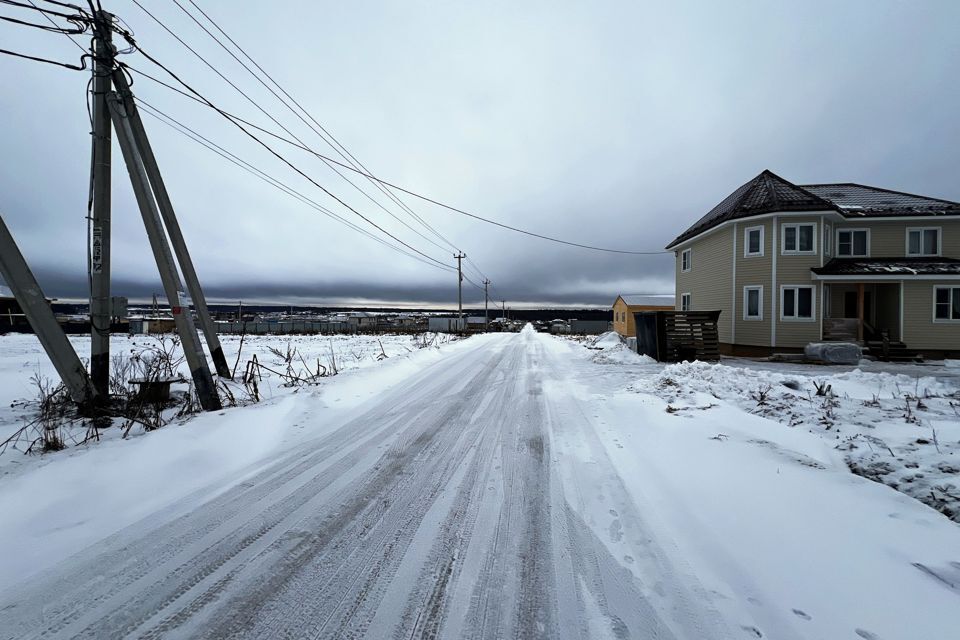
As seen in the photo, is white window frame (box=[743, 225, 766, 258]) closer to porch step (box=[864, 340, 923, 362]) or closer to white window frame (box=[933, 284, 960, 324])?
porch step (box=[864, 340, 923, 362])

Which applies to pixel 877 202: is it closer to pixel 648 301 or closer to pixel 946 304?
pixel 946 304

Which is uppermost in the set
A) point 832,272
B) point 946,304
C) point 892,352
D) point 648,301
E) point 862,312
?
point 832,272

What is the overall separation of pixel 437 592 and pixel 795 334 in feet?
61.2

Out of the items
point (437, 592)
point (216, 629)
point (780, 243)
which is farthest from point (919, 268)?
point (216, 629)

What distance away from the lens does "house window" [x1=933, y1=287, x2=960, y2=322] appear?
1495cm

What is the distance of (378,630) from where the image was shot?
1881 mm

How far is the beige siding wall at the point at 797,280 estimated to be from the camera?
1502cm

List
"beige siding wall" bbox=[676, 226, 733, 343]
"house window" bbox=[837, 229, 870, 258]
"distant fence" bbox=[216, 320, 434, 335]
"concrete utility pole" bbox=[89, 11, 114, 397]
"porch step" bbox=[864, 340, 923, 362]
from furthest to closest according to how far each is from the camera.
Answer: "distant fence" bbox=[216, 320, 434, 335] < "house window" bbox=[837, 229, 870, 258] < "beige siding wall" bbox=[676, 226, 733, 343] < "porch step" bbox=[864, 340, 923, 362] < "concrete utility pole" bbox=[89, 11, 114, 397]

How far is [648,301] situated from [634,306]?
5.52 feet

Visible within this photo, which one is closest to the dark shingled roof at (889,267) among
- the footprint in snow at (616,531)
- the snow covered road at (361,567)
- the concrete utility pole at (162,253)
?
the footprint in snow at (616,531)

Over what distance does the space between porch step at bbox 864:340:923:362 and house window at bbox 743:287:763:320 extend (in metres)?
4.28

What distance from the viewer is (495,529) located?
2816mm

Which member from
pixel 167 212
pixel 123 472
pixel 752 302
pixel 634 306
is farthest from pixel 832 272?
pixel 167 212

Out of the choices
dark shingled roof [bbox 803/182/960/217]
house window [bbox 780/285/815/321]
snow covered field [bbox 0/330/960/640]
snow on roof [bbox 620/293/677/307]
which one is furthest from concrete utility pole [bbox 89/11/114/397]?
snow on roof [bbox 620/293/677/307]
